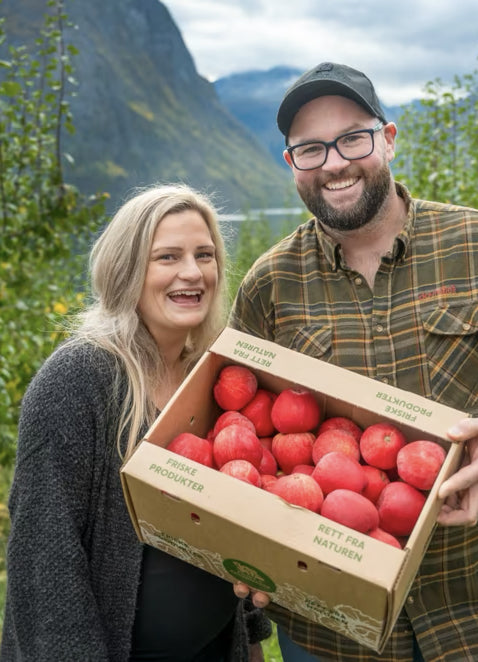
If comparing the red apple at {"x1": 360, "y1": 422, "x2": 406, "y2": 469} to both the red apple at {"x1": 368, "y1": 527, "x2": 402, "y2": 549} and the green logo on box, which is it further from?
the green logo on box

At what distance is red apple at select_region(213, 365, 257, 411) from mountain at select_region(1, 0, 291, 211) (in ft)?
131

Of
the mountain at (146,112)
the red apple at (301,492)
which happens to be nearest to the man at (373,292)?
the red apple at (301,492)

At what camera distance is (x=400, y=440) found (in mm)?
1457

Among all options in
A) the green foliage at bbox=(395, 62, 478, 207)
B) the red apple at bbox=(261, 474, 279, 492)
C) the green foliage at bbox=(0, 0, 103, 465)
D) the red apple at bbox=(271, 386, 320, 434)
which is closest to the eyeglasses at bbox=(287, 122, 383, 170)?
the red apple at bbox=(271, 386, 320, 434)

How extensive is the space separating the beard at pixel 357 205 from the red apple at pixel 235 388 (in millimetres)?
679

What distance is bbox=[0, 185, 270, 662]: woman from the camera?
5.53 feet

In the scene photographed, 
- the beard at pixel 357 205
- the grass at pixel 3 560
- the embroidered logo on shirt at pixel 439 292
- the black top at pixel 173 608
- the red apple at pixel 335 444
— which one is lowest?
the grass at pixel 3 560

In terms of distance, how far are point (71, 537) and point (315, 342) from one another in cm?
93

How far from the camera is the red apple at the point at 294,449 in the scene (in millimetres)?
1541

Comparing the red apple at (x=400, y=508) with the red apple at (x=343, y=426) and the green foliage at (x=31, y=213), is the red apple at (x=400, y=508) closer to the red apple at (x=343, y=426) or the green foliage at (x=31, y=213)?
the red apple at (x=343, y=426)

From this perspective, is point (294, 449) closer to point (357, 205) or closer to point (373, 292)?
point (373, 292)

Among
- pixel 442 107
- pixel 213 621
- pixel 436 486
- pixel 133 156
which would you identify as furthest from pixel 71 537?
pixel 133 156

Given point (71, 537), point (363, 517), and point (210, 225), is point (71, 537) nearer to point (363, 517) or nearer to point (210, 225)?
point (363, 517)

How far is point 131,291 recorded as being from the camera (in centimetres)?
195
